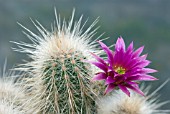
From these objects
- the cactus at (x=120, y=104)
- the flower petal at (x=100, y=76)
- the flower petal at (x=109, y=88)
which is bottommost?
the cactus at (x=120, y=104)

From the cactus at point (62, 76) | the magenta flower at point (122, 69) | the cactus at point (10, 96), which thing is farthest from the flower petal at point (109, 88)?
the cactus at point (10, 96)

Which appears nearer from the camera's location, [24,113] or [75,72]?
[75,72]

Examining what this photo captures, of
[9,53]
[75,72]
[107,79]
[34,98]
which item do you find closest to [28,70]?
[34,98]

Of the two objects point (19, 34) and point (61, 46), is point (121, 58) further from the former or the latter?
point (19, 34)

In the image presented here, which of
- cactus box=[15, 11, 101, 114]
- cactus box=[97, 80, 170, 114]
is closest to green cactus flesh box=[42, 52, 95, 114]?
cactus box=[15, 11, 101, 114]

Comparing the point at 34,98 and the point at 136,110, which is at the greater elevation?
the point at 34,98

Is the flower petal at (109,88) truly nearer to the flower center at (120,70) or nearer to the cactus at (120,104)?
the flower center at (120,70)

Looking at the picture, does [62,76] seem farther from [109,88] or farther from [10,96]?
[10,96]
